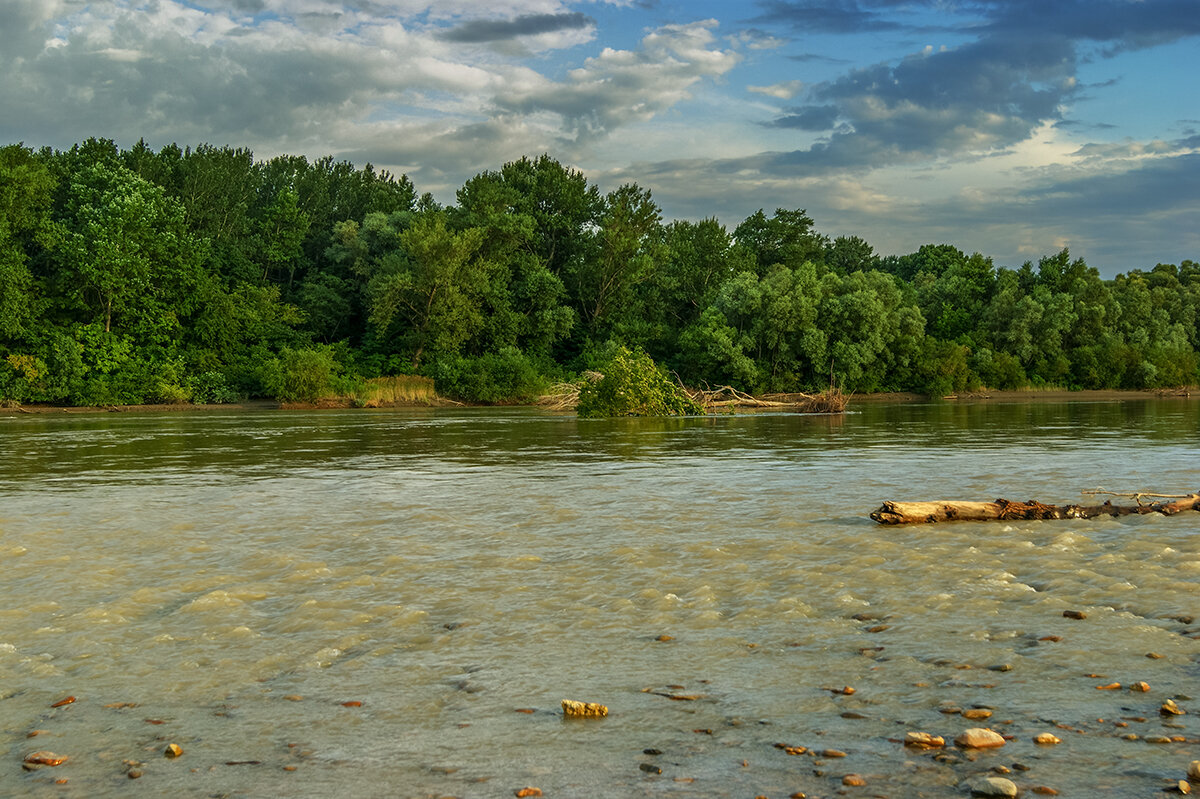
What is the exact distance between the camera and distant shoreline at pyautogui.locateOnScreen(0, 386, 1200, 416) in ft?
190

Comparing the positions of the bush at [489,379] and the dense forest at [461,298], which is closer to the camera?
the dense forest at [461,298]

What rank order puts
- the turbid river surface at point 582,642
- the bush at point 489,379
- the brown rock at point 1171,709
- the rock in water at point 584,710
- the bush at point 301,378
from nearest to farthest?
the turbid river surface at point 582,642, the brown rock at point 1171,709, the rock in water at point 584,710, the bush at point 301,378, the bush at point 489,379

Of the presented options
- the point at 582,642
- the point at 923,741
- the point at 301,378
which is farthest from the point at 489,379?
the point at 923,741

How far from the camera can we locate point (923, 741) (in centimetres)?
473

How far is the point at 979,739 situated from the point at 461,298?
68.0 metres

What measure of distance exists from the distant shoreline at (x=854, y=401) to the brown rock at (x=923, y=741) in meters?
58.8

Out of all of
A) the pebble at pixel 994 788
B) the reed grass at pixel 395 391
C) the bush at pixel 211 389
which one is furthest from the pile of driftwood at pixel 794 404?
the pebble at pixel 994 788

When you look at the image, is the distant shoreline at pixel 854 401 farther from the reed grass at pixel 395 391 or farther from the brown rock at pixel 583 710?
the brown rock at pixel 583 710

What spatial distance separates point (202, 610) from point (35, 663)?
1.56m

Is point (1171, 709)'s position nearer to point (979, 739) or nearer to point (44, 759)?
point (979, 739)

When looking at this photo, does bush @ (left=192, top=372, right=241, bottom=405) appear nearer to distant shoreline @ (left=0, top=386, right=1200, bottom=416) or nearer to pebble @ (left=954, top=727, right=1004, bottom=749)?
distant shoreline @ (left=0, top=386, right=1200, bottom=416)

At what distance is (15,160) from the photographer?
2452 inches

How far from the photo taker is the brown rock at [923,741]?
4.70m

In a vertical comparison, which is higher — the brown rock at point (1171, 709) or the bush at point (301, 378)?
the bush at point (301, 378)
